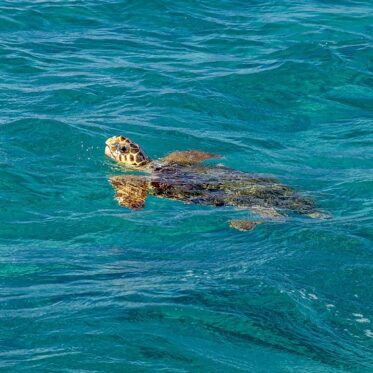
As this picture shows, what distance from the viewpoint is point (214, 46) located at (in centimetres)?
1741

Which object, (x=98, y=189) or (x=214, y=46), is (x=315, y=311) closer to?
(x=98, y=189)

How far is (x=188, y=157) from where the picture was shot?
1192 cm

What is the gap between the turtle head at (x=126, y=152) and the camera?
1167cm

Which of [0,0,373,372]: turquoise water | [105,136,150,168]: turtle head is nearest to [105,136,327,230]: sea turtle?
[105,136,150,168]: turtle head

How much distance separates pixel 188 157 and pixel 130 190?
1.37 m

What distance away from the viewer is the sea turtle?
1047cm

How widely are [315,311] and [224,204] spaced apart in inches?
116

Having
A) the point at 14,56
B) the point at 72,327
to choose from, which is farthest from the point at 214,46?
the point at 72,327

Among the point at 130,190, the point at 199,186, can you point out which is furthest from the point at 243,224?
the point at 130,190

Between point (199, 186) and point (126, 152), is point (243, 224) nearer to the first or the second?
point (199, 186)

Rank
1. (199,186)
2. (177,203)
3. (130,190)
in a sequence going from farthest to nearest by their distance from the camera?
(199,186)
(130,190)
(177,203)

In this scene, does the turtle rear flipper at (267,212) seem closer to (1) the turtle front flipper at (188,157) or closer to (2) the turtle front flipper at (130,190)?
(2) the turtle front flipper at (130,190)

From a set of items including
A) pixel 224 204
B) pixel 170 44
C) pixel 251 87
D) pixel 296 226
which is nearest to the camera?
pixel 296 226

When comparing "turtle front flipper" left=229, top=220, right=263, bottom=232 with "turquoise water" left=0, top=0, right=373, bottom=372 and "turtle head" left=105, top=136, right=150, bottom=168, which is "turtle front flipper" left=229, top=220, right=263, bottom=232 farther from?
"turtle head" left=105, top=136, right=150, bottom=168
